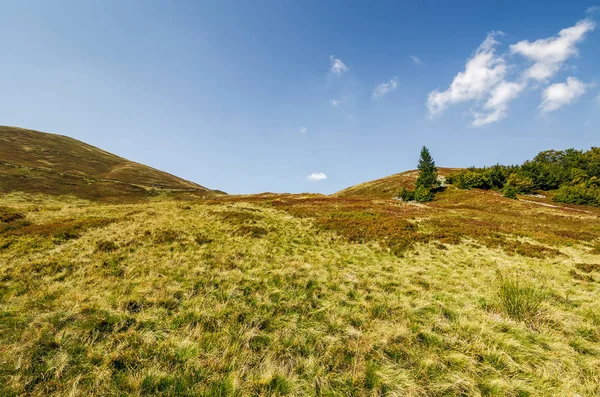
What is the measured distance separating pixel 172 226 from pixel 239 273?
9768mm

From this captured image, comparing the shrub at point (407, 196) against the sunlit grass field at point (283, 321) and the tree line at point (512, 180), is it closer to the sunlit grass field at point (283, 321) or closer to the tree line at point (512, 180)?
the tree line at point (512, 180)

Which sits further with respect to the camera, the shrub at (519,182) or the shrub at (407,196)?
the shrub at (519,182)

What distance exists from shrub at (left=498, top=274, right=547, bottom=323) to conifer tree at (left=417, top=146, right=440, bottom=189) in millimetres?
57440

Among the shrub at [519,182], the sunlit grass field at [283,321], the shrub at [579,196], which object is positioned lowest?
Answer: the sunlit grass field at [283,321]

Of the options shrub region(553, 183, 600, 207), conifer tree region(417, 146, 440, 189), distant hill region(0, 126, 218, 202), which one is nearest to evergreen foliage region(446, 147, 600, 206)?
shrub region(553, 183, 600, 207)

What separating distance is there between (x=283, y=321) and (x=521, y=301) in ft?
23.6

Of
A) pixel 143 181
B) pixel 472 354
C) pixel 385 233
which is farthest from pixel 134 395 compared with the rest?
pixel 143 181

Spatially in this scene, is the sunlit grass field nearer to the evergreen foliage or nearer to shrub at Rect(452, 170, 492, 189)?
shrub at Rect(452, 170, 492, 189)

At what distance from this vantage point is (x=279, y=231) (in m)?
17.5

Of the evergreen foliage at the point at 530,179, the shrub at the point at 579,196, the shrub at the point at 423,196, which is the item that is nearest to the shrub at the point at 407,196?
the shrub at the point at 423,196

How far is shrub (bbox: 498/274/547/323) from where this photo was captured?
6.69 meters

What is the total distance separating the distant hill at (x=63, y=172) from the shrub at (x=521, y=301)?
228 ft

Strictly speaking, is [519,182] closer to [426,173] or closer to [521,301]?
[426,173]

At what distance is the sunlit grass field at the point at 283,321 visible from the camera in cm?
445
